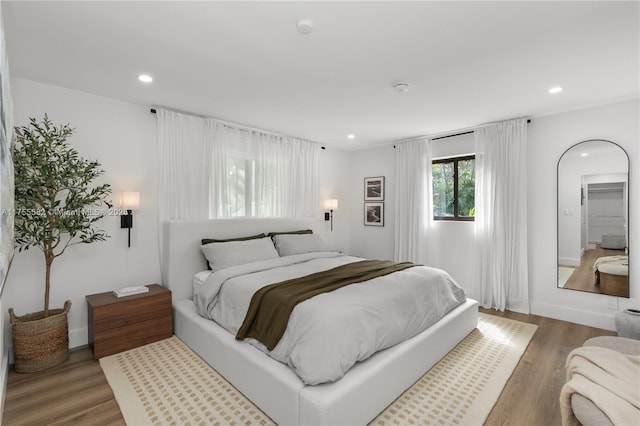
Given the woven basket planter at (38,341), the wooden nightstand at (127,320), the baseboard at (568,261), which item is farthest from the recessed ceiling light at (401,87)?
the woven basket planter at (38,341)

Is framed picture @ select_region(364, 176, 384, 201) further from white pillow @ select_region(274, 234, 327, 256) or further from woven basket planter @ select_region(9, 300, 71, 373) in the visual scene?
woven basket planter @ select_region(9, 300, 71, 373)

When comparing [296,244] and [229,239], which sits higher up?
[229,239]

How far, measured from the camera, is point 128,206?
10.2 feet

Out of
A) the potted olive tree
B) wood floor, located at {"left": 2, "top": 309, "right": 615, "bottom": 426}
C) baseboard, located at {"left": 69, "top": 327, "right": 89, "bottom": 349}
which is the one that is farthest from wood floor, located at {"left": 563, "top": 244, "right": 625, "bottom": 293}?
baseboard, located at {"left": 69, "top": 327, "right": 89, "bottom": 349}

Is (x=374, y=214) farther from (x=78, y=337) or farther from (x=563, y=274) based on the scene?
(x=78, y=337)

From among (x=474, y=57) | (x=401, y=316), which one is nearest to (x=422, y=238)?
(x=401, y=316)

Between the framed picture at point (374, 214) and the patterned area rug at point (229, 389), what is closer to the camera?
the patterned area rug at point (229, 389)

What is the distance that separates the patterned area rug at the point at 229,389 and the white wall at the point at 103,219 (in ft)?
2.66

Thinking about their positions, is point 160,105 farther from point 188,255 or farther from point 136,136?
point 188,255

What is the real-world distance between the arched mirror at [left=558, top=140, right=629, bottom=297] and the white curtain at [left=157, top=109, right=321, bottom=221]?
3522 millimetres

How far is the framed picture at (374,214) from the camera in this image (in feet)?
17.7

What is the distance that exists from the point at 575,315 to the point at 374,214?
3.09 m

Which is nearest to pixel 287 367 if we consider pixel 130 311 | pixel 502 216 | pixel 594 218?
pixel 130 311

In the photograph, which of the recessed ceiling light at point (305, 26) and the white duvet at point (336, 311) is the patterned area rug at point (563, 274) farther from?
the recessed ceiling light at point (305, 26)
